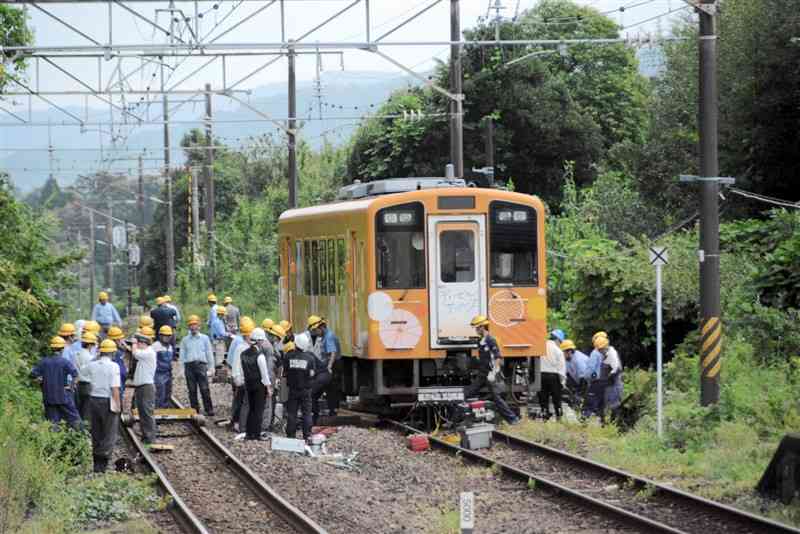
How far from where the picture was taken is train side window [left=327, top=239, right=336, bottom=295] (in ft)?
72.6

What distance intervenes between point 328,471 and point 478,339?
3.87 metres

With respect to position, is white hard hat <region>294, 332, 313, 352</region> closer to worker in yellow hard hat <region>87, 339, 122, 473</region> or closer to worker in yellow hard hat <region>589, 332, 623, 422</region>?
worker in yellow hard hat <region>87, 339, 122, 473</region>

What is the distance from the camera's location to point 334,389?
872 inches

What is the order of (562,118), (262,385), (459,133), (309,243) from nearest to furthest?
(262,385)
(309,243)
(459,133)
(562,118)

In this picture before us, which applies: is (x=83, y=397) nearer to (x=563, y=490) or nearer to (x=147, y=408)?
(x=147, y=408)

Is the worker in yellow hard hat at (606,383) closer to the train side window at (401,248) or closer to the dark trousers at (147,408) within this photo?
the train side window at (401,248)

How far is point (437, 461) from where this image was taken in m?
17.4

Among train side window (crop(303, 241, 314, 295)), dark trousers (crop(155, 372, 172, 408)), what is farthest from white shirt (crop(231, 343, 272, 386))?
A: train side window (crop(303, 241, 314, 295))

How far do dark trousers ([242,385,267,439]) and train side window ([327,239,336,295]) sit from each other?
2933mm

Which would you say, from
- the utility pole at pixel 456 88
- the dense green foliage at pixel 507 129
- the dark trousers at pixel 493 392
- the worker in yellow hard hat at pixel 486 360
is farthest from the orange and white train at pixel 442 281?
the dense green foliage at pixel 507 129

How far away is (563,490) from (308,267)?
421 inches

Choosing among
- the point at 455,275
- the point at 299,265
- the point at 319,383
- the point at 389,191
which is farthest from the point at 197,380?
the point at 455,275

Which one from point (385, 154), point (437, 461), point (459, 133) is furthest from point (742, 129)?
point (385, 154)

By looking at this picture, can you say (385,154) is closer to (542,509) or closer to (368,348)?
(368,348)
